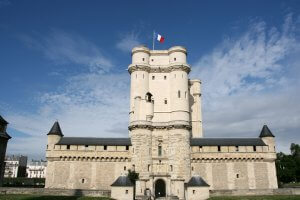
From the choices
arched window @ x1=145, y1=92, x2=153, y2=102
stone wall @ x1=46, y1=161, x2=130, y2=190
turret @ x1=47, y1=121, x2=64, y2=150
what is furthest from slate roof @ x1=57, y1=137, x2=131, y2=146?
arched window @ x1=145, y1=92, x2=153, y2=102

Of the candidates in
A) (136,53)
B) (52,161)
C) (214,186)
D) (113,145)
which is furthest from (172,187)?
(136,53)

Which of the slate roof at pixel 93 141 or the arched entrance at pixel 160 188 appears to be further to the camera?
the slate roof at pixel 93 141

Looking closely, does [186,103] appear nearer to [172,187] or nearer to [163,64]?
[163,64]

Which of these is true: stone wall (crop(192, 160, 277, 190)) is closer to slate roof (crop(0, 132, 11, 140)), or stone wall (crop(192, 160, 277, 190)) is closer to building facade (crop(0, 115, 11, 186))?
building facade (crop(0, 115, 11, 186))

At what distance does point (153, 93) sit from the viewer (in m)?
48.2

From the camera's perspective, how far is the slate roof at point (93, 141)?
4575 cm

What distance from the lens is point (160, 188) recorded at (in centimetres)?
4594

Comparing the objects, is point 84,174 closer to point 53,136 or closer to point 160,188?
point 53,136

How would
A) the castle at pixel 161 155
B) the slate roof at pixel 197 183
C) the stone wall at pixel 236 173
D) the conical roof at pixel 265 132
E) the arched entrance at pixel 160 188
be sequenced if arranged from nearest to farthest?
the slate roof at pixel 197 183, the castle at pixel 161 155, the stone wall at pixel 236 173, the arched entrance at pixel 160 188, the conical roof at pixel 265 132

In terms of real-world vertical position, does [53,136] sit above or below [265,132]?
below

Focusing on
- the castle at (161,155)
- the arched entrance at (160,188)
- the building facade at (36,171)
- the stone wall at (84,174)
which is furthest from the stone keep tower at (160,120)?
the building facade at (36,171)

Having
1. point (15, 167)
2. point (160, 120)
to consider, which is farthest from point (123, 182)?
point (15, 167)

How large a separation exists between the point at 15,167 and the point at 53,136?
82.8 metres

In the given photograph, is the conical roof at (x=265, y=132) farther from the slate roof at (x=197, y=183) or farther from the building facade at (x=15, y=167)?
the building facade at (x=15, y=167)
